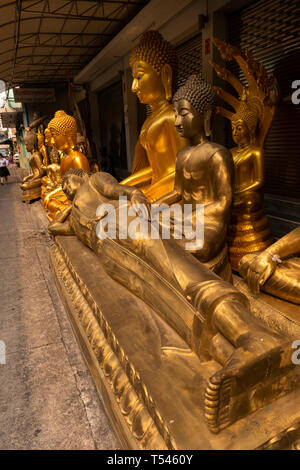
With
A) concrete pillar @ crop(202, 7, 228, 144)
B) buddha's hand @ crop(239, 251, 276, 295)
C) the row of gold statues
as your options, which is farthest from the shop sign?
buddha's hand @ crop(239, 251, 276, 295)

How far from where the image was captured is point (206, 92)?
1964mm

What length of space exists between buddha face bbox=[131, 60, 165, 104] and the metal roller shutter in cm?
138

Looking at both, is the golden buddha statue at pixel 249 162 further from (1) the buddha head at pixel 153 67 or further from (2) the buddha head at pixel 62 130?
(2) the buddha head at pixel 62 130

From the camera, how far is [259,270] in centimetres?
166

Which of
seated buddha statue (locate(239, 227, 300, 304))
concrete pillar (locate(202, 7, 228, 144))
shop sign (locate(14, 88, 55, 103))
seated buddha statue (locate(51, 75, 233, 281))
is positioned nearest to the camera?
seated buddha statue (locate(239, 227, 300, 304))

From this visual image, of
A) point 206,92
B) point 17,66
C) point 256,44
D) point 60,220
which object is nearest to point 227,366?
point 206,92

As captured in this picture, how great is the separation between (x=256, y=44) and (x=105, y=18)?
11.9 ft

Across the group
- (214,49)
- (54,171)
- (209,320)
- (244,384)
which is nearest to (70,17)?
(54,171)

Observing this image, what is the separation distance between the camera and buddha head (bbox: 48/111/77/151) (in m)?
4.04

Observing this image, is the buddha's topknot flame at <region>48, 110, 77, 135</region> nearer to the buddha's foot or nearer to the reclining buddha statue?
the reclining buddha statue

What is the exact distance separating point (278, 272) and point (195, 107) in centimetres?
110

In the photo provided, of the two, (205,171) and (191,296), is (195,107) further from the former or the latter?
(191,296)
